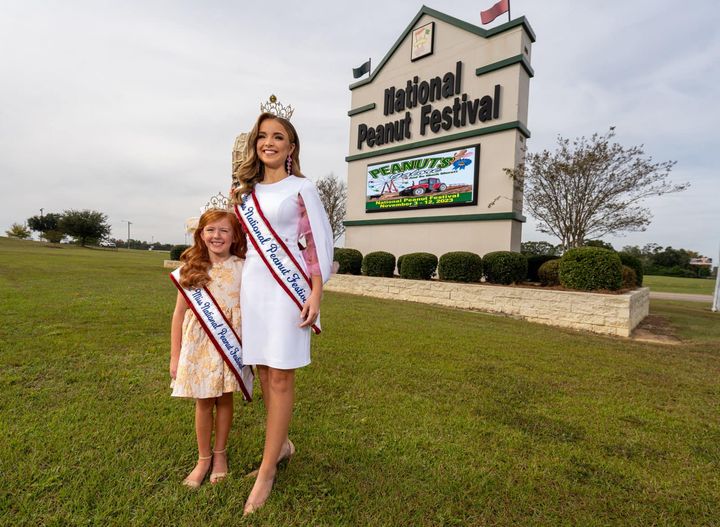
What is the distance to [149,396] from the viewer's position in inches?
120

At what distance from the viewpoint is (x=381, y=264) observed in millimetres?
11602

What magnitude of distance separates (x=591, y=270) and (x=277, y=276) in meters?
7.93

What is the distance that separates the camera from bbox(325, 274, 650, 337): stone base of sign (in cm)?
713

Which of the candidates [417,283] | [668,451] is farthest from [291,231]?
[417,283]

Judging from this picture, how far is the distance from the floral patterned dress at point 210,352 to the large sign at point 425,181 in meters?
10.3

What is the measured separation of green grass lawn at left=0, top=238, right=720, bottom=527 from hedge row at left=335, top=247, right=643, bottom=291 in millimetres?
2954

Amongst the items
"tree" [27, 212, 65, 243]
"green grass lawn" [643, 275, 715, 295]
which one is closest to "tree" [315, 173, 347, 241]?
"green grass lawn" [643, 275, 715, 295]

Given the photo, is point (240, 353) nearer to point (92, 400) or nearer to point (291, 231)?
point (291, 231)

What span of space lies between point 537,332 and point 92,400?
21.7 ft

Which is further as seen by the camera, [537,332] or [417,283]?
[417,283]

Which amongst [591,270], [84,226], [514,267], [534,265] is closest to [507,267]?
[514,267]

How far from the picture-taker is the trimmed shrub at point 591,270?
24.8ft

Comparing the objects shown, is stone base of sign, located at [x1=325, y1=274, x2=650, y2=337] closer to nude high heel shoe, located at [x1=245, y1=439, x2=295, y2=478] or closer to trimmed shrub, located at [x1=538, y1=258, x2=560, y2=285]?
trimmed shrub, located at [x1=538, y1=258, x2=560, y2=285]

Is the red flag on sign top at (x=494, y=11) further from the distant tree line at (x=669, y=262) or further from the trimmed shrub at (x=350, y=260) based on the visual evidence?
the distant tree line at (x=669, y=262)
